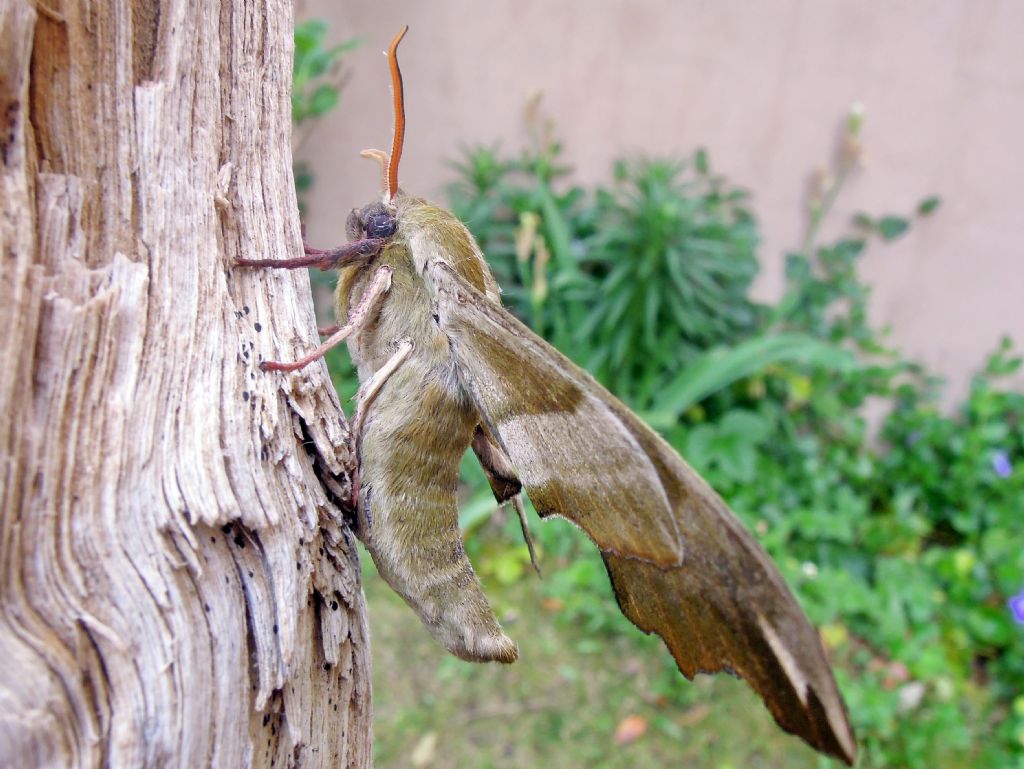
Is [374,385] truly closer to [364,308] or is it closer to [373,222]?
[364,308]

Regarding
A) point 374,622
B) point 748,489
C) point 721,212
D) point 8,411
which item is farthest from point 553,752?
point 721,212

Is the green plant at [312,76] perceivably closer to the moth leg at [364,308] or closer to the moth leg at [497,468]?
the moth leg at [364,308]

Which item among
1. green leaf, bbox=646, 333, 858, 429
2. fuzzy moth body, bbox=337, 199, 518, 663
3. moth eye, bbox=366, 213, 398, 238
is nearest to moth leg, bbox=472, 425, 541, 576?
fuzzy moth body, bbox=337, 199, 518, 663

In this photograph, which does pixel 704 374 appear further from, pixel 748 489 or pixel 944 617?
pixel 944 617

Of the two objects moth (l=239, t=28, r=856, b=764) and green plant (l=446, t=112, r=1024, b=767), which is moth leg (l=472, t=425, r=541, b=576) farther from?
green plant (l=446, t=112, r=1024, b=767)

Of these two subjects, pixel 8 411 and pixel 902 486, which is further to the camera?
pixel 902 486

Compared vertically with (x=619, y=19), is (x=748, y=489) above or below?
below
